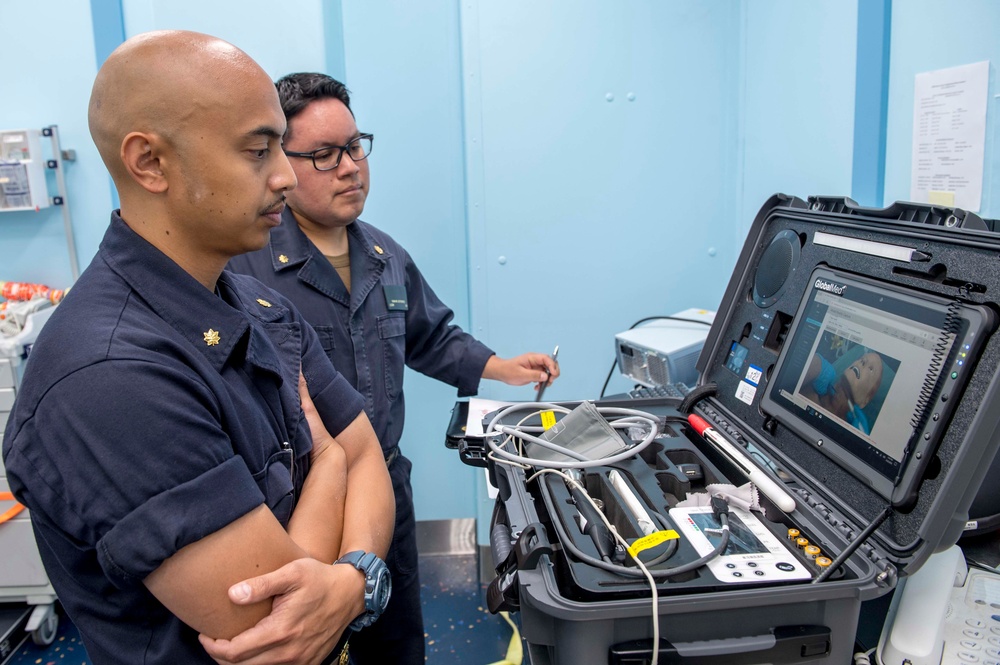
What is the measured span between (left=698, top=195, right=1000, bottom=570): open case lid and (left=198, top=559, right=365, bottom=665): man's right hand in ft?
2.17

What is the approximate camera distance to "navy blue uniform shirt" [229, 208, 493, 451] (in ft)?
5.48

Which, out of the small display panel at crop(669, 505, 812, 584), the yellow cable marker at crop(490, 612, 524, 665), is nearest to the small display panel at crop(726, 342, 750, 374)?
the small display panel at crop(669, 505, 812, 584)

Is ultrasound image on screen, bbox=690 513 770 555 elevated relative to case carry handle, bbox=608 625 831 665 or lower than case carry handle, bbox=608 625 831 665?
elevated

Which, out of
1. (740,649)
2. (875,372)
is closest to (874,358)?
(875,372)

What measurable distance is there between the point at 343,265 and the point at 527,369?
0.53 m

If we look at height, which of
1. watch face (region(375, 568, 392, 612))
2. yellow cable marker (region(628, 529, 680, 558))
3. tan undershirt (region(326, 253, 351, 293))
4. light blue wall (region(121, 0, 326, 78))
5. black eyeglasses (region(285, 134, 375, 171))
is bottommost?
watch face (region(375, 568, 392, 612))

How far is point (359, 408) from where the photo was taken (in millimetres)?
1282

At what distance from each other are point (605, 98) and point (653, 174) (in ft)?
0.96

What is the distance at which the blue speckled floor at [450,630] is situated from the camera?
7.59 feet

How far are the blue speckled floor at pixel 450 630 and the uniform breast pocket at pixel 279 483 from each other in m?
1.48

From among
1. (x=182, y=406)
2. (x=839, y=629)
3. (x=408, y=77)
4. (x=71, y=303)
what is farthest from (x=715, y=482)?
(x=408, y=77)

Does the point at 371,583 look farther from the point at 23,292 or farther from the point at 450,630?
the point at 23,292

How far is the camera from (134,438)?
0.77m

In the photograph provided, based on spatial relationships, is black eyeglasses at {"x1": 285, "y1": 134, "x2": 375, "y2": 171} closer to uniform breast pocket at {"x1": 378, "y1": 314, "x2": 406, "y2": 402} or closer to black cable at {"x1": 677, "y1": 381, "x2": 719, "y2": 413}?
uniform breast pocket at {"x1": 378, "y1": 314, "x2": 406, "y2": 402}
